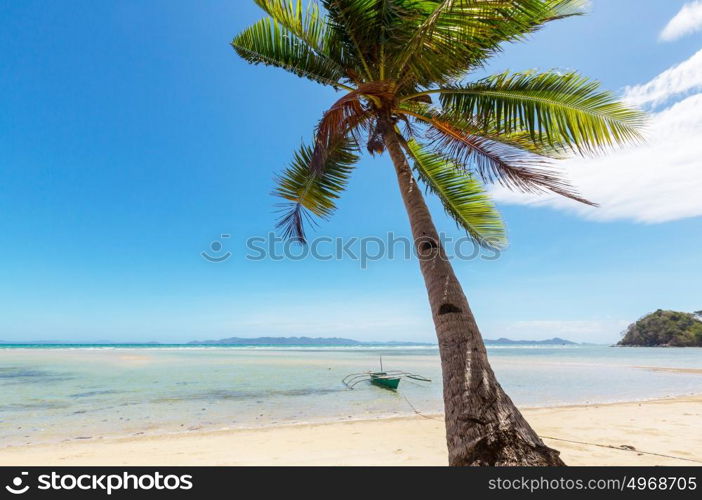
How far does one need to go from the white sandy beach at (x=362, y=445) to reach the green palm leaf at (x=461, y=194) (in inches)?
167

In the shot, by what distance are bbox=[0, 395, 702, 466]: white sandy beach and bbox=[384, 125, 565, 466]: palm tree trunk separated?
11.1 feet

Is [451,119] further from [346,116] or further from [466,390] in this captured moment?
[466,390]

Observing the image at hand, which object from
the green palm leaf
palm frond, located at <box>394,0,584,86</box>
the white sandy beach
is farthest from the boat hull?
palm frond, located at <box>394,0,584,86</box>

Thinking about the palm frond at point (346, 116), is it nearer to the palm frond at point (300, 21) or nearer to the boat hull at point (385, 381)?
the palm frond at point (300, 21)

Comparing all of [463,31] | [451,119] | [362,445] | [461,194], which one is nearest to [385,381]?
[362,445]

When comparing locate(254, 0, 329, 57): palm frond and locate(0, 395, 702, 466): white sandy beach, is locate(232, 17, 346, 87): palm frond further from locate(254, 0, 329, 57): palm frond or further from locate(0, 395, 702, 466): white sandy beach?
locate(0, 395, 702, 466): white sandy beach

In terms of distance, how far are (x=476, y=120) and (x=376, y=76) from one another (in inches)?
67.7

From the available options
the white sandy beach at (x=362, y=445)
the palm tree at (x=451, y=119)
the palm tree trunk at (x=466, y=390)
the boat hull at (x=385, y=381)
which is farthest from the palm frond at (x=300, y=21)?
the boat hull at (x=385, y=381)

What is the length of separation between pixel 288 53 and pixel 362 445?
7740 millimetres

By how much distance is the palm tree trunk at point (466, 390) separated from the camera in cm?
319

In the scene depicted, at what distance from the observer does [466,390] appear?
11.8 ft

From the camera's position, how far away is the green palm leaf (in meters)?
7.29

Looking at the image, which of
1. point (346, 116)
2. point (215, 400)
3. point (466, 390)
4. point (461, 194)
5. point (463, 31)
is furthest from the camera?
point (215, 400)
